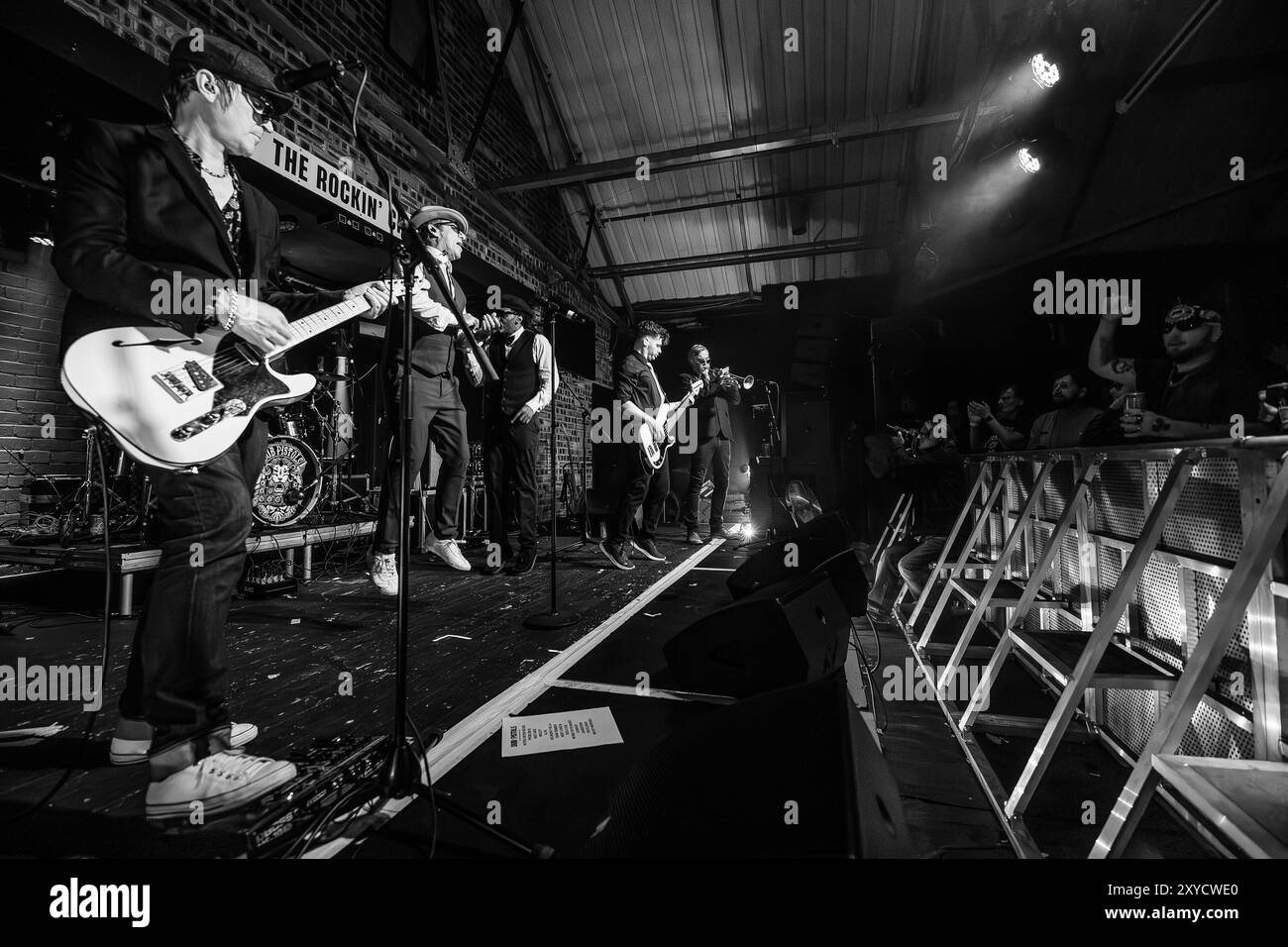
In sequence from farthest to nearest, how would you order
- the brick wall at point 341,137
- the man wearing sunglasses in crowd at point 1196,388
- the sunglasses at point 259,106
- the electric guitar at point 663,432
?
the electric guitar at point 663,432
the brick wall at point 341,137
the man wearing sunglasses in crowd at point 1196,388
the sunglasses at point 259,106

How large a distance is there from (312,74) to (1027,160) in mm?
4401

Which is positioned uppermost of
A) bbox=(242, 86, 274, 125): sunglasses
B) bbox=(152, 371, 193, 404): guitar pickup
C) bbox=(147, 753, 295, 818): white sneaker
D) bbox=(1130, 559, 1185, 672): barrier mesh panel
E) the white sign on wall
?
the white sign on wall

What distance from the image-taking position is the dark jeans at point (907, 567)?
333 centimetres

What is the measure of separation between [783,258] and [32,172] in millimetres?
7752

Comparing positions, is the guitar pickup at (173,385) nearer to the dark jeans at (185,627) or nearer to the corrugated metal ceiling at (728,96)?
the dark jeans at (185,627)

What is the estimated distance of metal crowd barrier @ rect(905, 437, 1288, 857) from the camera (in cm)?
88

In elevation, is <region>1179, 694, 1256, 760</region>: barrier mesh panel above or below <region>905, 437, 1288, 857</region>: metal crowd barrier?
below

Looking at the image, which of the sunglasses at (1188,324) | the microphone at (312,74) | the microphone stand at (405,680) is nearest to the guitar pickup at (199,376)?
the microphone stand at (405,680)

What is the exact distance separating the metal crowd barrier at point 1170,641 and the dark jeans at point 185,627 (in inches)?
71.8

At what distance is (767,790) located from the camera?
0.63 m

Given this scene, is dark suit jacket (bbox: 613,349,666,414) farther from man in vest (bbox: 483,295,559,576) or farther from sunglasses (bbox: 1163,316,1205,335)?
sunglasses (bbox: 1163,316,1205,335)

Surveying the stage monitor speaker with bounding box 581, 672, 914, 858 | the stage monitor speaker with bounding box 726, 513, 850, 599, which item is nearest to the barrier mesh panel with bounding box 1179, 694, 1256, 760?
the stage monitor speaker with bounding box 726, 513, 850, 599

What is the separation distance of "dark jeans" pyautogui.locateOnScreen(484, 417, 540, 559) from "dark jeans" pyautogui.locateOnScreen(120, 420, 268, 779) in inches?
90.4

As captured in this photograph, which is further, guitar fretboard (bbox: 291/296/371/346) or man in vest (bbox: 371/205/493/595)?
man in vest (bbox: 371/205/493/595)
